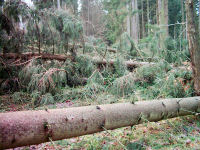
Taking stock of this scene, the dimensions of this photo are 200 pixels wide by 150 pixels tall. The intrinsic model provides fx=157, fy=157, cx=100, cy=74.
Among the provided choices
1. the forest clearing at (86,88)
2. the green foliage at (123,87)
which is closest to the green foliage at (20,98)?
the forest clearing at (86,88)

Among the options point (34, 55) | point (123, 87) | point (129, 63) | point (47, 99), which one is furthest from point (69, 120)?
point (129, 63)

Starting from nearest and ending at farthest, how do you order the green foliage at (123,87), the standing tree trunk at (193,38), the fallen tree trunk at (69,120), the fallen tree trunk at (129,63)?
the fallen tree trunk at (69,120) < the standing tree trunk at (193,38) < the green foliage at (123,87) < the fallen tree trunk at (129,63)

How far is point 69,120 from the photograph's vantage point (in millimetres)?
1999

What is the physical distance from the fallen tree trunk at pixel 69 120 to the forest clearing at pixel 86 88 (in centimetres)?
1

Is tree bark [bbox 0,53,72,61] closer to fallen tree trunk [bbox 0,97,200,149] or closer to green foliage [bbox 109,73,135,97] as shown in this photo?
green foliage [bbox 109,73,135,97]

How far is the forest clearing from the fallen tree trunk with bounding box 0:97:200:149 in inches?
0.4

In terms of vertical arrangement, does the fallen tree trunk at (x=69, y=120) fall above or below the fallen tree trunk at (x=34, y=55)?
below

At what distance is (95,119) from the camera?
7.12ft

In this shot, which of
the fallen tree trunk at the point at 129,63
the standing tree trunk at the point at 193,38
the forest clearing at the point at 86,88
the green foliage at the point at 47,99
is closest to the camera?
the forest clearing at the point at 86,88

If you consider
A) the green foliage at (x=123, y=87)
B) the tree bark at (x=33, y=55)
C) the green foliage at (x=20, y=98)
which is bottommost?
the green foliage at (x=20, y=98)

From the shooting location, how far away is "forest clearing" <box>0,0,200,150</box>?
2.03 m

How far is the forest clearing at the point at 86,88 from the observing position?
2.03 meters

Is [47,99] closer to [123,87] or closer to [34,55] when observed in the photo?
[34,55]

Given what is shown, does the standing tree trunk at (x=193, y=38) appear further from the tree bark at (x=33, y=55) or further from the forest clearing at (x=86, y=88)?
the tree bark at (x=33, y=55)
